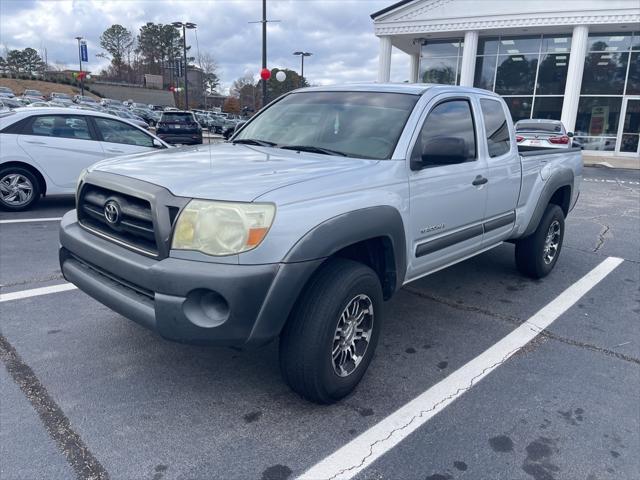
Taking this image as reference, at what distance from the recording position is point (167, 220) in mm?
2568

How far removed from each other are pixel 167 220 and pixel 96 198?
0.80 meters

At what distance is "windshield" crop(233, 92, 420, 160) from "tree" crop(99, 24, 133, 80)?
111345mm

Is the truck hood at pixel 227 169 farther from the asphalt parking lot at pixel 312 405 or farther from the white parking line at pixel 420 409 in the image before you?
the white parking line at pixel 420 409

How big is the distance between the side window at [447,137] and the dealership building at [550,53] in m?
21.9

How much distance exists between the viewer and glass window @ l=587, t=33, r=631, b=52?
2384cm

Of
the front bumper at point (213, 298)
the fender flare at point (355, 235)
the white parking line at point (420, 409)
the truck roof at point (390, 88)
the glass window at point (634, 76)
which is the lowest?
the white parking line at point (420, 409)

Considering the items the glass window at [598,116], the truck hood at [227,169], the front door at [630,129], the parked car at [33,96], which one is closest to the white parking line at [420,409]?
the truck hood at [227,169]

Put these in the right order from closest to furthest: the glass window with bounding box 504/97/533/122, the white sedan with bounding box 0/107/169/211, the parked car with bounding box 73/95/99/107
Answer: the white sedan with bounding box 0/107/169/211 → the glass window with bounding box 504/97/533/122 → the parked car with bounding box 73/95/99/107

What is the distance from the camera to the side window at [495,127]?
4410 millimetres

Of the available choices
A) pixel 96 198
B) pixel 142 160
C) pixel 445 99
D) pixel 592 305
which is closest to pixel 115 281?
pixel 96 198

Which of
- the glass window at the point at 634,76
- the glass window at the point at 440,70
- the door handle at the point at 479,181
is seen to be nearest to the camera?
the door handle at the point at 479,181

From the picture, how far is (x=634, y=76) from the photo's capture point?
2375 centimetres

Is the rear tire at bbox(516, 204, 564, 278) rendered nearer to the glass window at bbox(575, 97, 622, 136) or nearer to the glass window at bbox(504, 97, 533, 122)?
the glass window at bbox(504, 97, 533, 122)

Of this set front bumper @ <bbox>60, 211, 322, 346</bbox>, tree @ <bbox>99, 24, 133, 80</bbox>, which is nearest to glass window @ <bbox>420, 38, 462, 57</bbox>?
front bumper @ <bbox>60, 211, 322, 346</bbox>
